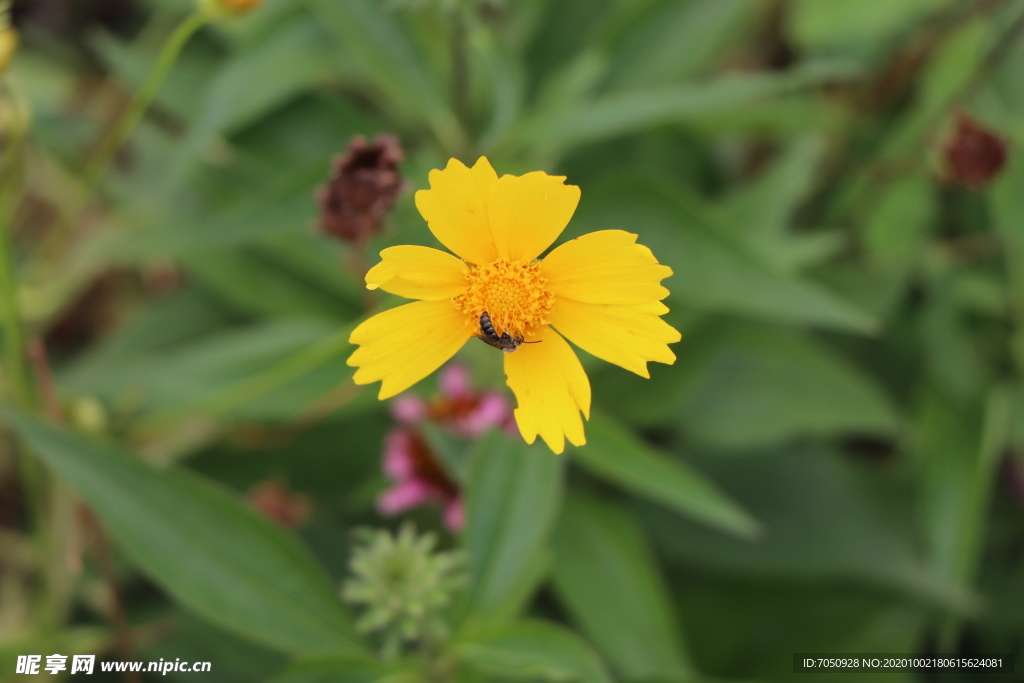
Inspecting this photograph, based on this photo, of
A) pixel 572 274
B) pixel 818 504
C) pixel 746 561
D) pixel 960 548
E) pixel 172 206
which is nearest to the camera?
pixel 572 274

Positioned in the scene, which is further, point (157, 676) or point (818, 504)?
point (818, 504)

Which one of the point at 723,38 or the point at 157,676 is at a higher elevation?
the point at 723,38

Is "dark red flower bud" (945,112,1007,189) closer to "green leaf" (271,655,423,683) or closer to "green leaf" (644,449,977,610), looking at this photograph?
"green leaf" (644,449,977,610)

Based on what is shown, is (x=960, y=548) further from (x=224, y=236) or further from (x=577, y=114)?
(x=224, y=236)

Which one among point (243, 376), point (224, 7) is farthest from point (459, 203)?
point (243, 376)

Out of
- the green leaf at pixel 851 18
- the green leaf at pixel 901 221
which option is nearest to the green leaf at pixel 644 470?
the green leaf at pixel 901 221

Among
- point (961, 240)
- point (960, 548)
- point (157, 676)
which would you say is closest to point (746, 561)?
point (960, 548)

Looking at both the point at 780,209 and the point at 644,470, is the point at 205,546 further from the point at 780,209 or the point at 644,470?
the point at 780,209

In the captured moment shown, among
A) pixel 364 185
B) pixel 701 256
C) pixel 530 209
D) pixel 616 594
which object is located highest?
pixel 701 256
